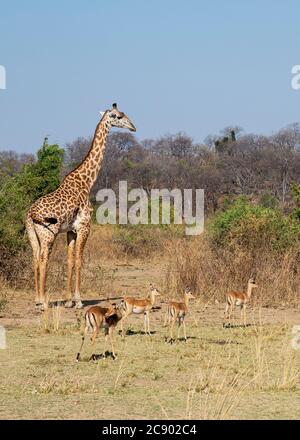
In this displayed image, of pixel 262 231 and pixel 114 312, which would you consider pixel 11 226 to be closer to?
pixel 262 231

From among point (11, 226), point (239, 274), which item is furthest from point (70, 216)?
point (239, 274)

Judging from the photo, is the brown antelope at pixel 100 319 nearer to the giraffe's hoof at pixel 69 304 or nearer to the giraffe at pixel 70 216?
the giraffe at pixel 70 216

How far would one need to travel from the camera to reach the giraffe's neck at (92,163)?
14.6 meters

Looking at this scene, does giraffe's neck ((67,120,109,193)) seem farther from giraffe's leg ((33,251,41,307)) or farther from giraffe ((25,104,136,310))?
giraffe's leg ((33,251,41,307))

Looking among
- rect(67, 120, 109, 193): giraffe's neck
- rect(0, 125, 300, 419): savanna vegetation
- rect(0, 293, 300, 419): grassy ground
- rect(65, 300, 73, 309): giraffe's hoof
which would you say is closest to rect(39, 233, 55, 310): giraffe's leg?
rect(0, 125, 300, 419): savanna vegetation

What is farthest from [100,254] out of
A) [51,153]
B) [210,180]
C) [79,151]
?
[79,151]

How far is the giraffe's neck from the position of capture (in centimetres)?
1465

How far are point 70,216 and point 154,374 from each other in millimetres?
5502

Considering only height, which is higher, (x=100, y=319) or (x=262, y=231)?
(x=262, y=231)

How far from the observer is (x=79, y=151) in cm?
5053

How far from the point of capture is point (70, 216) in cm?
1377

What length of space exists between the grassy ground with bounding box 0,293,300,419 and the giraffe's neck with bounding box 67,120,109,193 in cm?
329

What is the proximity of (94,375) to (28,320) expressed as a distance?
409 cm
